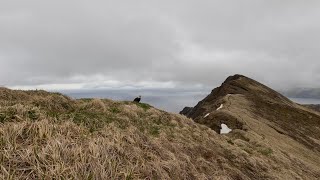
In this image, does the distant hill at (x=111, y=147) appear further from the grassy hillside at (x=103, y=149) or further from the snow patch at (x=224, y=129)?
the snow patch at (x=224, y=129)

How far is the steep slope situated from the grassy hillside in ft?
31.6

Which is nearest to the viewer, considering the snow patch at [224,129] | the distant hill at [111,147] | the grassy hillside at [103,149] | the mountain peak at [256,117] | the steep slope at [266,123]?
the grassy hillside at [103,149]

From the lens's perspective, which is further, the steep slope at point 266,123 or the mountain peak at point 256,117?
the mountain peak at point 256,117

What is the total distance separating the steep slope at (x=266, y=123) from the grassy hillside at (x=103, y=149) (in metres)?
9.64

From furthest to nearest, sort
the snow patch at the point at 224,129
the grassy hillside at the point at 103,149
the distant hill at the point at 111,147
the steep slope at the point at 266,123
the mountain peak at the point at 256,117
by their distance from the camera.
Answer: the mountain peak at the point at 256,117, the snow patch at the point at 224,129, the steep slope at the point at 266,123, the distant hill at the point at 111,147, the grassy hillside at the point at 103,149

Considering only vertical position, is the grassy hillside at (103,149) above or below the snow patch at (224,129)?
above

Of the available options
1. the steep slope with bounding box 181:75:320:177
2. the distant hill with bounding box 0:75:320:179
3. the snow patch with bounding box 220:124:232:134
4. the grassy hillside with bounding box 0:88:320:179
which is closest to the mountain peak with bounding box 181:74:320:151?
the steep slope with bounding box 181:75:320:177

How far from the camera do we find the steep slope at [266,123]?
37188 millimetres

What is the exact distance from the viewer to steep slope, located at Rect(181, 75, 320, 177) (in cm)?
3719

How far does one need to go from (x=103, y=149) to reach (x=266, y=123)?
42.5 metres

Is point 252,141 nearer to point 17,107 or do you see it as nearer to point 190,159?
point 190,159

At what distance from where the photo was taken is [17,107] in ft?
50.8

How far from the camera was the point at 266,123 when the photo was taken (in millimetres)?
51562

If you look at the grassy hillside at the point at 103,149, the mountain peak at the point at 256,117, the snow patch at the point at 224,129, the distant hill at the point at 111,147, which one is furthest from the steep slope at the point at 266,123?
the grassy hillside at the point at 103,149
